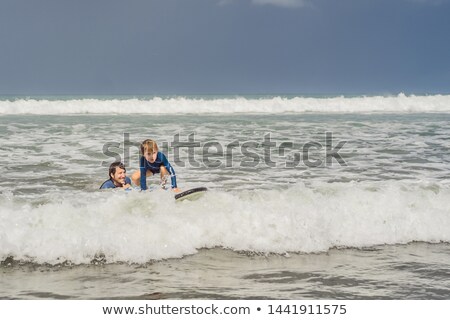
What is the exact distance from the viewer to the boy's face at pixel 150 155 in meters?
7.27

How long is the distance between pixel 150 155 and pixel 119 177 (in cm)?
57

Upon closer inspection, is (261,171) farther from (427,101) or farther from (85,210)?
(427,101)

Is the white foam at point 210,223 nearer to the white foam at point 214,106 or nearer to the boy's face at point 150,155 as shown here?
the boy's face at point 150,155

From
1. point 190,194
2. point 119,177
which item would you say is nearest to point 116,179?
point 119,177

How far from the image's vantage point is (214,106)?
90.1 feet

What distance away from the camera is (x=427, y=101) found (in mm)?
30422

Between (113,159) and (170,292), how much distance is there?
6065mm

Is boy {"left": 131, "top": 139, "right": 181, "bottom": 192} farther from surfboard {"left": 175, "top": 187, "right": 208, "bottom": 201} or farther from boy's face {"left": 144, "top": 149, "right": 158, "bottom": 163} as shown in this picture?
surfboard {"left": 175, "top": 187, "right": 208, "bottom": 201}

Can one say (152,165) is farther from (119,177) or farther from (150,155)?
(119,177)

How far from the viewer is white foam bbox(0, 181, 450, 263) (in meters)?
5.20

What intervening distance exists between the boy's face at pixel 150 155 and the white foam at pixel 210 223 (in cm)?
85

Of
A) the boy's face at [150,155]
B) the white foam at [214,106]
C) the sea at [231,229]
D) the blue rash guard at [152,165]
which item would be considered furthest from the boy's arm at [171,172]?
the white foam at [214,106]

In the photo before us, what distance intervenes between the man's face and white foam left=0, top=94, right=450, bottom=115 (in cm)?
1833

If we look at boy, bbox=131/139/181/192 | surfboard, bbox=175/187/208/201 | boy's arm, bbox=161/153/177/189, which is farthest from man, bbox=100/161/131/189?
surfboard, bbox=175/187/208/201
